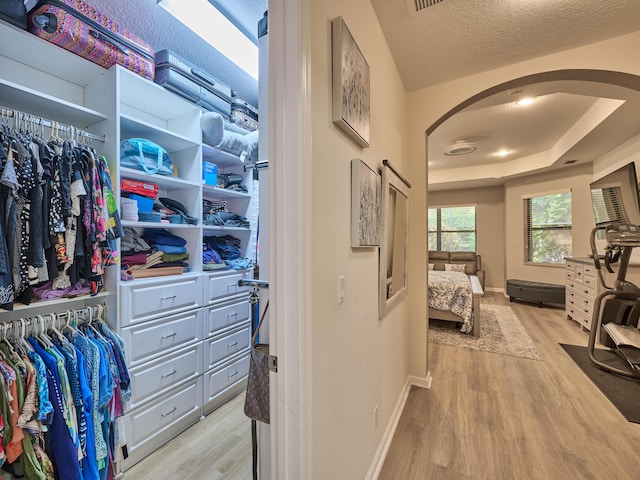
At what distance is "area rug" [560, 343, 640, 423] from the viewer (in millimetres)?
2184

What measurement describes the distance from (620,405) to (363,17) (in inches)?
131

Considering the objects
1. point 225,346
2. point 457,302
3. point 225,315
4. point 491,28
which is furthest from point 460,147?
point 225,346

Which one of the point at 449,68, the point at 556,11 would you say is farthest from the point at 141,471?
the point at 556,11

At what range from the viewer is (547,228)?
18.7 ft

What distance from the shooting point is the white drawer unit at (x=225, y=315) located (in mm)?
2217

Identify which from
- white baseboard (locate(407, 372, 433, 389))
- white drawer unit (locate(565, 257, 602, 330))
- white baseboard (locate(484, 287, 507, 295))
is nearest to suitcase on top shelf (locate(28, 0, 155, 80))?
white baseboard (locate(407, 372, 433, 389))

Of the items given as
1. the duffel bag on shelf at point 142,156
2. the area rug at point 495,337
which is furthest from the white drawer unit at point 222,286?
→ the area rug at point 495,337

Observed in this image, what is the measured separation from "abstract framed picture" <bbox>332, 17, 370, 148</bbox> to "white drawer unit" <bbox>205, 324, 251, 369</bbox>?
6.14 feet

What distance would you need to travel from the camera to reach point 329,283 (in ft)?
3.52

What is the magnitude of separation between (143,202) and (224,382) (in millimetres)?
1534

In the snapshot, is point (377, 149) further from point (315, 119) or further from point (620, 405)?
point (620, 405)

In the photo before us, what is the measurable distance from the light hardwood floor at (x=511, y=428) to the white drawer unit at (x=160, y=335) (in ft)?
5.02

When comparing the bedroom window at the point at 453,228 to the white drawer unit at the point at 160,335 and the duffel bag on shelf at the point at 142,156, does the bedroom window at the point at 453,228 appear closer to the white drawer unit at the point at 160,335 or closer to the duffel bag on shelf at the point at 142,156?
the white drawer unit at the point at 160,335

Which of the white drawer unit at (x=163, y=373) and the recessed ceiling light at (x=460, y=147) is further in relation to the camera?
the recessed ceiling light at (x=460, y=147)
